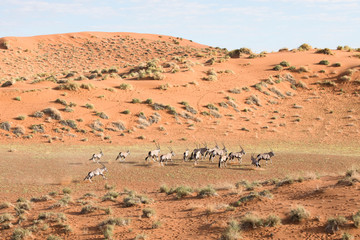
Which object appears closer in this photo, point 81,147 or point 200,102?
point 81,147

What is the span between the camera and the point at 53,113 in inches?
1550

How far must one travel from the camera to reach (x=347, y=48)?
79.3 metres

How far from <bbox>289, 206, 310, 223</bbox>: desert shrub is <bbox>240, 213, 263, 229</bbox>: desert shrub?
50.7 inches

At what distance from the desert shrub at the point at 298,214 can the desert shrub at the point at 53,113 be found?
105 feet

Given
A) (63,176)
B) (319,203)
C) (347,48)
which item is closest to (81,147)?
(63,176)

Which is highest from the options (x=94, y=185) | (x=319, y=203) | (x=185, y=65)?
(x=185, y=65)

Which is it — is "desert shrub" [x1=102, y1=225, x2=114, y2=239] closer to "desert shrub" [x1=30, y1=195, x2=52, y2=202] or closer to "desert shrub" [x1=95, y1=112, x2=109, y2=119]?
"desert shrub" [x1=30, y1=195, x2=52, y2=202]

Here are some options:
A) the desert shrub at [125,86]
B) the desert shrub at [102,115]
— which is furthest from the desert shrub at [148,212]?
the desert shrub at [125,86]

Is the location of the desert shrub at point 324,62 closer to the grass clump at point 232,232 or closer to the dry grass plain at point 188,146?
the dry grass plain at point 188,146

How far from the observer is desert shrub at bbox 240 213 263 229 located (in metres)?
12.6

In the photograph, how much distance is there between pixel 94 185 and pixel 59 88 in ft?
97.5

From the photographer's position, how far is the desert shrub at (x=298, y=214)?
1275 centimetres

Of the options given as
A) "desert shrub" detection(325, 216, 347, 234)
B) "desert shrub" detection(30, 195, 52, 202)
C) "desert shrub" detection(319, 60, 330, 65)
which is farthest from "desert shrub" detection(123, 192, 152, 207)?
"desert shrub" detection(319, 60, 330, 65)

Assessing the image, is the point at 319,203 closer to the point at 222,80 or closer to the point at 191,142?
the point at 191,142
